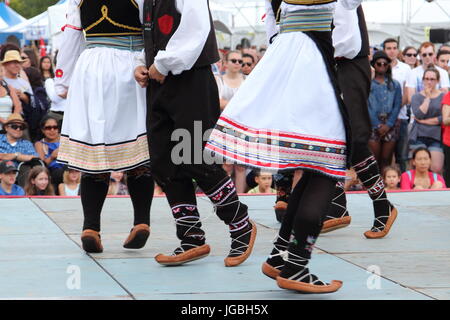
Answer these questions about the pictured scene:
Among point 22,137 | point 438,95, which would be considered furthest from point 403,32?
point 22,137

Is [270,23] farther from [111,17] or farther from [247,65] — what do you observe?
[247,65]

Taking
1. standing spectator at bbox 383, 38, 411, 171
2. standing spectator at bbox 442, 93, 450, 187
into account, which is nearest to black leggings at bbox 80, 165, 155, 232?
standing spectator at bbox 442, 93, 450, 187

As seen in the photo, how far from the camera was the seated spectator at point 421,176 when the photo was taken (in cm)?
916

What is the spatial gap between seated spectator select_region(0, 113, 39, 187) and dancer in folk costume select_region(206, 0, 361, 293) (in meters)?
5.31

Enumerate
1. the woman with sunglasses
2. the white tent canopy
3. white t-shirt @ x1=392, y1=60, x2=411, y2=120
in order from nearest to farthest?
the woman with sunglasses
white t-shirt @ x1=392, y1=60, x2=411, y2=120
the white tent canopy

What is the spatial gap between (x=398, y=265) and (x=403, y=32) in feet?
52.8

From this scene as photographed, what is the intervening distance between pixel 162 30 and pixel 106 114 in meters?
0.61

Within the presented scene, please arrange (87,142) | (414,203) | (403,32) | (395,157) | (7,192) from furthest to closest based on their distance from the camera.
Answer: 1. (403,32)
2. (395,157)
3. (7,192)
4. (414,203)
5. (87,142)

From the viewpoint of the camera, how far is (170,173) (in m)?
4.71

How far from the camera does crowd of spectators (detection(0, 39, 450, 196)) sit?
887cm

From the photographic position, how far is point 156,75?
15.1 feet

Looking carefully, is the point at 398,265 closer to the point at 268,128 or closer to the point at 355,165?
the point at 355,165

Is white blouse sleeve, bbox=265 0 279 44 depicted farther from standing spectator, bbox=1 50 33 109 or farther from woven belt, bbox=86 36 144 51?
standing spectator, bbox=1 50 33 109
